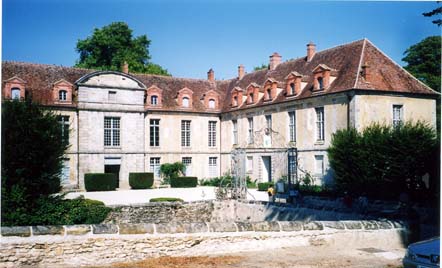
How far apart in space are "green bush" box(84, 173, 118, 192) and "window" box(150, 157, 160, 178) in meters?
3.51

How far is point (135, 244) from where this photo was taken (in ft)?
27.9

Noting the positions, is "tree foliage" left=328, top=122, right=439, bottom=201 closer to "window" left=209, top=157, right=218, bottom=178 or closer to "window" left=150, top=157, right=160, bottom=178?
"window" left=209, top=157, right=218, bottom=178

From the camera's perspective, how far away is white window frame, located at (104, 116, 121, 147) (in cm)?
2898

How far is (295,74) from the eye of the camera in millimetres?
25938

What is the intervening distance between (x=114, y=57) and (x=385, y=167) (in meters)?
28.1

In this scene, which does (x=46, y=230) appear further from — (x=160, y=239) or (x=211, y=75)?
(x=211, y=75)

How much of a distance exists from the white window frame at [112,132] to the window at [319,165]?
13038mm

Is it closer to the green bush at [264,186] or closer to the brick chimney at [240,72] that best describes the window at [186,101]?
the brick chimney at [240,72]

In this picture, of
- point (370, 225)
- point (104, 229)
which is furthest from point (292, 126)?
point (104, 229)

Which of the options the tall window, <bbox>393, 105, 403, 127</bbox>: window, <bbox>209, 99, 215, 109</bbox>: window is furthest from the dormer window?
<bbox>393, 105, 403, 127</bbox>: window

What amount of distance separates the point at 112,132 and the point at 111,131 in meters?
0.10

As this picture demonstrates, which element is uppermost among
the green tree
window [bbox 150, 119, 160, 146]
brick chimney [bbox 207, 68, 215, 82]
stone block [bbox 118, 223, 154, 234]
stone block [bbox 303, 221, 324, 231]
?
the green tree

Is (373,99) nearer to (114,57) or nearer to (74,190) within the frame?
(74,190)

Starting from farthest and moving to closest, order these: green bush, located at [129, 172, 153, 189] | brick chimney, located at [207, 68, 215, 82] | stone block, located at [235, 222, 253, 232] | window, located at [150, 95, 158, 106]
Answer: brick chimney, located at [207, 68, 215, 82]
window, located at [150, 95, 158, 106]
green bush, located at [129, 172, 153, 189]
stone block, located at [235, 222, 253, 232]
